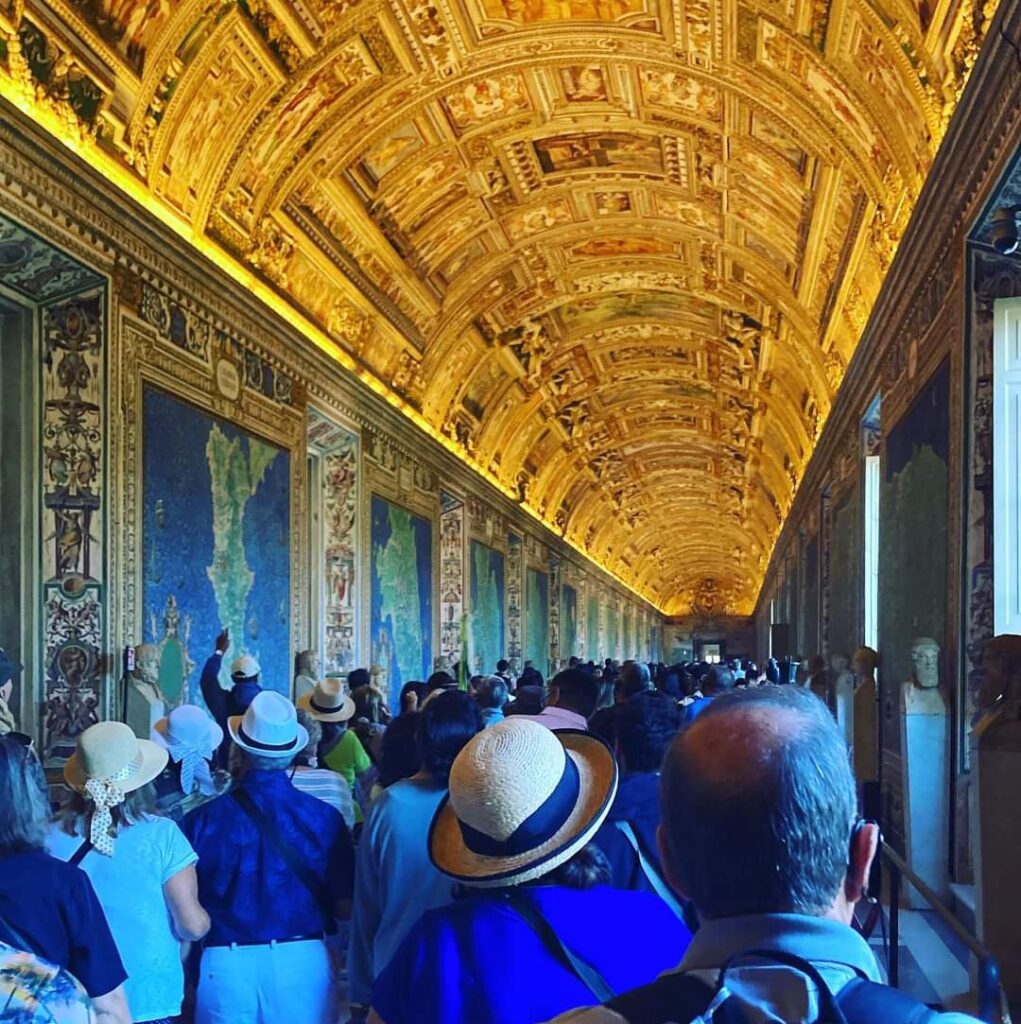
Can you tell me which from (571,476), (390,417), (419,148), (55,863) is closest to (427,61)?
(419,148)

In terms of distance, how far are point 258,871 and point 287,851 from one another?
0.12 meters

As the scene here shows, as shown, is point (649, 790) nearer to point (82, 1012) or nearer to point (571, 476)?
point (82, 1012)

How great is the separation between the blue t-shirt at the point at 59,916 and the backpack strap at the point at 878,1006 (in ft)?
7.81

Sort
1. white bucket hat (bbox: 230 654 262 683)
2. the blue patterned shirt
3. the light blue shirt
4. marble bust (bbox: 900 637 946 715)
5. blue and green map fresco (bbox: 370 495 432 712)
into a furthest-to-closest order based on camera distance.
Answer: blue and green map fresco (bbox: 370 495 432 712), white bucket hat (bbox: 230 654 262 683), marble bust (bbox: 900 637 946 715), the blue patterned shirt, the light blue shirt

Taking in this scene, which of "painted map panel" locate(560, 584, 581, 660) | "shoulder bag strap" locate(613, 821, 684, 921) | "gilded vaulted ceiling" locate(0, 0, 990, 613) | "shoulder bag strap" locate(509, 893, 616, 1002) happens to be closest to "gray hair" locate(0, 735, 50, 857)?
"shoulder bag strap" locate(509, 893, 616, 1002)

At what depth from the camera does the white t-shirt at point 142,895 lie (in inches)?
156

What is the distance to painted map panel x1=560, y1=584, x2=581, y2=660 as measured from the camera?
38.8 metres

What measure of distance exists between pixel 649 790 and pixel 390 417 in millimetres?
15264

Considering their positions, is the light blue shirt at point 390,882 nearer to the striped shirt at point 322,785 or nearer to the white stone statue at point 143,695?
the striped shirt at point 322,785

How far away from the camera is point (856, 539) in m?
17.5

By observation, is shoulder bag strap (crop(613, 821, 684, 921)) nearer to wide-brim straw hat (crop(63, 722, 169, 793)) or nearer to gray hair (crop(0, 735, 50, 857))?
wide-brim straw hat (crop(63, 722, 169, 793))

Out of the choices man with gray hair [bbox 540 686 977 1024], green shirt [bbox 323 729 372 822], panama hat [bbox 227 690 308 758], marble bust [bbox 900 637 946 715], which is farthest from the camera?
marble bust [bbox 900 637 946 715]

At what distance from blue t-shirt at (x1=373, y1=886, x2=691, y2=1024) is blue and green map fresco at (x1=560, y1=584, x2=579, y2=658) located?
35958 millimetres

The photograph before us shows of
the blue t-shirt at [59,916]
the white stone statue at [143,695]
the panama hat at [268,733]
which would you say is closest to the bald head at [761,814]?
the blue t-shirt at [59,916]
